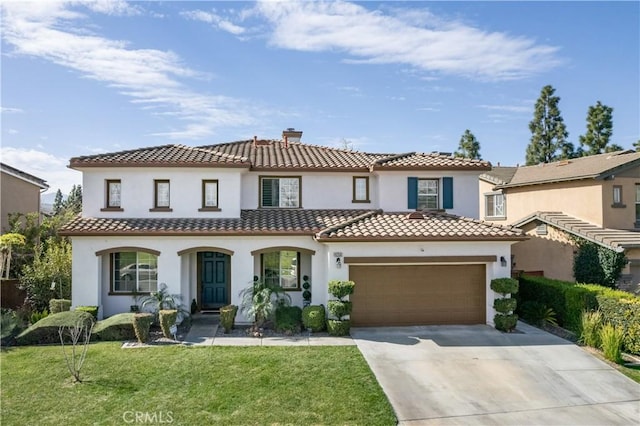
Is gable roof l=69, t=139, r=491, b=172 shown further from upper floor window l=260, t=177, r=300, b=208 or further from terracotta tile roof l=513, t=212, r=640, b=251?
terracotta tile roof l=513, t=212, r=640, b=251

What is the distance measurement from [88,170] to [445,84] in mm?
15642

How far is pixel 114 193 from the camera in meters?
17.0

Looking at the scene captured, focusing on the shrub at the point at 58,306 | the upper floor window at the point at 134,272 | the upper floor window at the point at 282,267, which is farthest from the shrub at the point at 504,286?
the shrub at the point at 58,306

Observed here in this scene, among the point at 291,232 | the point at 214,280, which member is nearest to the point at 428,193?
the point at 291,232

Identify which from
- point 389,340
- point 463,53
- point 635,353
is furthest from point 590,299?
point 463,53

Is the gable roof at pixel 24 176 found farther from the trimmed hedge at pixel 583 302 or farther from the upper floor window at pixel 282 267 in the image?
the trimmed hedge at pixel 583 302

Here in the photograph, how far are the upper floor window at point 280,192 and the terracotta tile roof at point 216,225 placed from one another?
71 cm

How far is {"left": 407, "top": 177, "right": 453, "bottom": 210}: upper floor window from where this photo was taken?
17.9 metres

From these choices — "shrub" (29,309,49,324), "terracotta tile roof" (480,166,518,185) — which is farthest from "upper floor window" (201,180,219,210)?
"terracotta tile roof" (480,166,518,185)

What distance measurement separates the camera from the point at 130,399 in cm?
909

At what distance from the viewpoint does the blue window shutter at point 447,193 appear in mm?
18094

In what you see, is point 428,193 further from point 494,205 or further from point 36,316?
point 36,316

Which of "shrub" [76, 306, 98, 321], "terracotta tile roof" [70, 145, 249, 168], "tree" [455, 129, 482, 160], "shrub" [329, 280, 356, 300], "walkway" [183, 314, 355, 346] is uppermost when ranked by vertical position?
"tree" [455, 129, 482, 160]

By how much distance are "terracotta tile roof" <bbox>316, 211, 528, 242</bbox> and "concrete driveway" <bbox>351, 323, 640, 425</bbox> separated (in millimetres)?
3193
